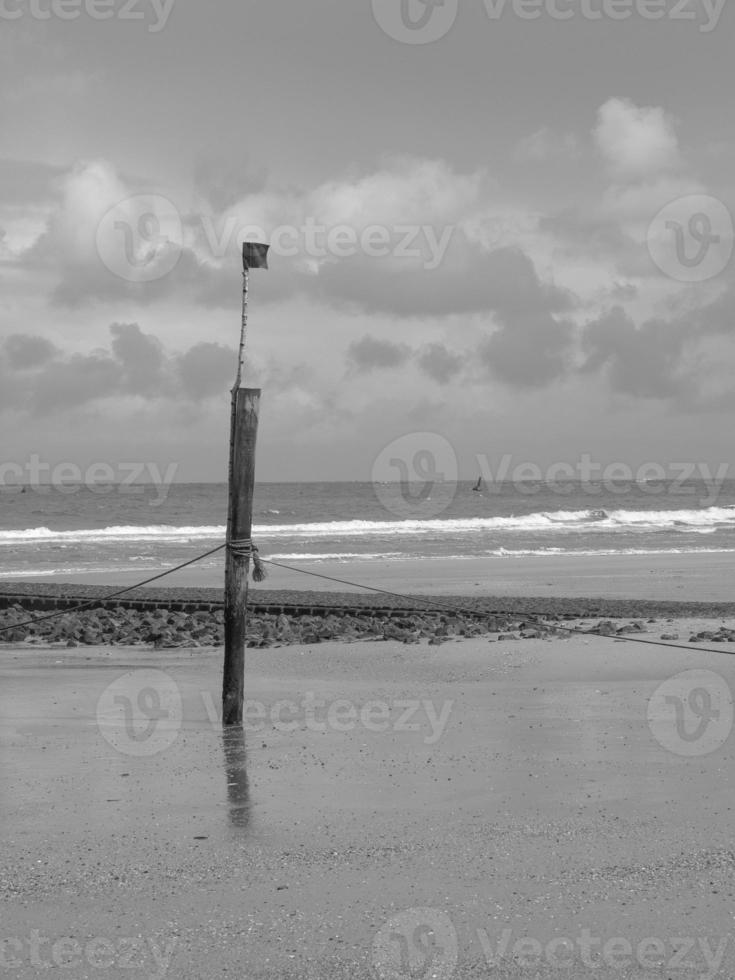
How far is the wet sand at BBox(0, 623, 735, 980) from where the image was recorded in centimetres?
595

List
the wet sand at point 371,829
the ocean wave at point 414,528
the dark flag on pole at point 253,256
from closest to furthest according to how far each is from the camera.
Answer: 1. the wet sand at point 371,829
2. the dark flag on pole at point 253,256
3. the ocean wave at point 414,528

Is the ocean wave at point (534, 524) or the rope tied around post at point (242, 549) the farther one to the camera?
the ocean wave at point (534, 524)

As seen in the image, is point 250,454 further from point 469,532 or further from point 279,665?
point 469,532

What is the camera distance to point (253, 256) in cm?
1120

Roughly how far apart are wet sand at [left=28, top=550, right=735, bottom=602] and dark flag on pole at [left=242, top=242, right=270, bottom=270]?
1403 cm

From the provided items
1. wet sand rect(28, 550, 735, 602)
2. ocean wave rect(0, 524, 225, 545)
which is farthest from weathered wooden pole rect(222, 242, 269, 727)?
ocean wave rect(0, 524, 225, 545)

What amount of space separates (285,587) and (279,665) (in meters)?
11.4

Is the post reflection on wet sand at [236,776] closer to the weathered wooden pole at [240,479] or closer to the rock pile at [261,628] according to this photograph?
the weathered wooden pole at [240,479]

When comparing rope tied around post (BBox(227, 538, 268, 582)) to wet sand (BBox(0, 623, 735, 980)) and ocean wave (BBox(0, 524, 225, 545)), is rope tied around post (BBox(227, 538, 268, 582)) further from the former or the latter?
ocean wave (BBox(0, 524, 225, 545))

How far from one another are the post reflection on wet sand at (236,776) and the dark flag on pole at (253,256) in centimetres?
442

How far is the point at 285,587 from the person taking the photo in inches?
1041

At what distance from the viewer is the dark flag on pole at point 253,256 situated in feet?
36.7

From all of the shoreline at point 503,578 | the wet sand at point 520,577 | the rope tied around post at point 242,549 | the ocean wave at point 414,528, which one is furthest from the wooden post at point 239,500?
A: the ocean wave at point 414,528

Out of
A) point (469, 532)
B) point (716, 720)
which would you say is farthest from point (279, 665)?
point (469, 532)
